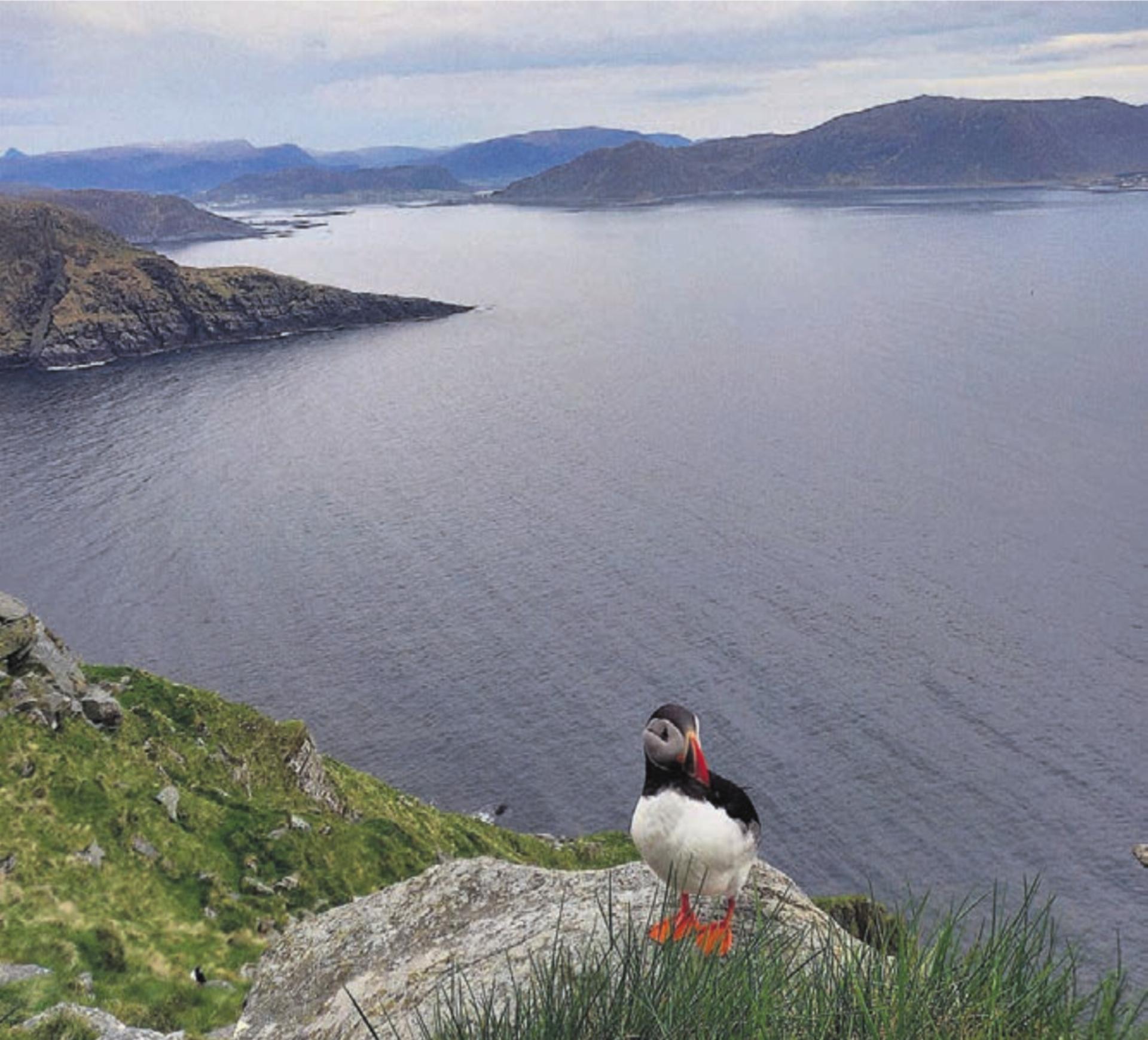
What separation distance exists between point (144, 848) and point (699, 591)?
6671 cm

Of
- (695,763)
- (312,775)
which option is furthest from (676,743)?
(312,775)

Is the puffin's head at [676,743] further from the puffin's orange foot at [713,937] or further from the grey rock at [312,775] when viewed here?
the grey rock at [312,775]

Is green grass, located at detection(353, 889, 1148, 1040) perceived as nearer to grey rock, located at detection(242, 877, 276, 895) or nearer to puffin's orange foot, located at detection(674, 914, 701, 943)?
puffin's orange foot, located at detection(674, 914, 701, 943)

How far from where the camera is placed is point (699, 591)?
94562 mm

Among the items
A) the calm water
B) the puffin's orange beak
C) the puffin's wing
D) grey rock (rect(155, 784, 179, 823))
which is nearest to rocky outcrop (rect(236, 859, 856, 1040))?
the puffin's wing

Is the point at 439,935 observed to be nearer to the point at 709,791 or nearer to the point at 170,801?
the point at 709,791

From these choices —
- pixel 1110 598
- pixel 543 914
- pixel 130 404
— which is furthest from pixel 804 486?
pixel 130 404

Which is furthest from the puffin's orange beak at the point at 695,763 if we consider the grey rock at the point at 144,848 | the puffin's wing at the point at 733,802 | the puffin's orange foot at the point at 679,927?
the grey rock at the point at 144,848

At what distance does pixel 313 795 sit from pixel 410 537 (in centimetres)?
6745

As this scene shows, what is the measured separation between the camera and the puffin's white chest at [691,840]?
10.9 metres

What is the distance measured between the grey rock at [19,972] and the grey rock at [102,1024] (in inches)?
162

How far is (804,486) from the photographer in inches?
4717

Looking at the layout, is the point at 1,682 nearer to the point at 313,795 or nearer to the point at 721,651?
the point at 313,795

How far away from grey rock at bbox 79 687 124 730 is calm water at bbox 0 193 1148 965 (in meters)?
32.4
